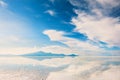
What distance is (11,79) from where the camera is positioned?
15.2 m

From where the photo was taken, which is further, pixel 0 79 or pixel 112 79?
pixel 112 79

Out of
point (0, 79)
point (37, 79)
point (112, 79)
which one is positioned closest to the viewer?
point (0, 79)

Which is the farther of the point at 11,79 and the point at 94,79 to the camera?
the point at 94,79

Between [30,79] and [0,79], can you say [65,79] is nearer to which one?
[30,79]

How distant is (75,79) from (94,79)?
1862 millimetres

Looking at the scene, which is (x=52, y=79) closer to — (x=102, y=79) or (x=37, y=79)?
(x=37, y=79)

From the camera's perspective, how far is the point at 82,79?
17.3 m

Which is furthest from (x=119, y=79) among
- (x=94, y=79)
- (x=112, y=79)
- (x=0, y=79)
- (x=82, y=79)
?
(x=0, y=79)

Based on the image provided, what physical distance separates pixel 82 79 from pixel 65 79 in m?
1.70

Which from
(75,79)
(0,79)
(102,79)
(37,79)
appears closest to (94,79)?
(102,79)

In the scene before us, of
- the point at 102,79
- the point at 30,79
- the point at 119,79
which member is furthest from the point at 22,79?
the point at 119,79

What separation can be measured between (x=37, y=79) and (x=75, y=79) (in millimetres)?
3943

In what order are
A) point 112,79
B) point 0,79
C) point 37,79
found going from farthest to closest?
point 112,79 < point 37,79 < point 0,79

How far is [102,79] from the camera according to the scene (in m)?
16.9
